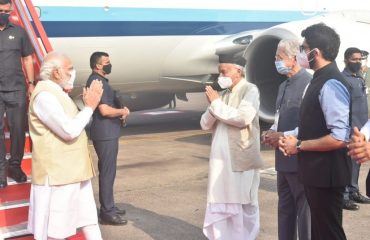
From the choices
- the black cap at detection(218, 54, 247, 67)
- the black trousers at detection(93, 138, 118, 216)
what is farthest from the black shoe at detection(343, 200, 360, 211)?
the black trousers at detection(93, 138, 118, 216)

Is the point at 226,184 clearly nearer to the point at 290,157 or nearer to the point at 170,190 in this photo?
the point at 290,157

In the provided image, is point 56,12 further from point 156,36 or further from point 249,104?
point 249,104

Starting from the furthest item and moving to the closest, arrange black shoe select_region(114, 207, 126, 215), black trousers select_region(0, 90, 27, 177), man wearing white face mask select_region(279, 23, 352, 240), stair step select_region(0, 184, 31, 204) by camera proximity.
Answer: black shoe select_region(114, 207, 126, 215) < black trousers select_region(0, 90, 27, 177) < stair step select_region(0, 184, 31, 204) < man wearing white face mask select_region(279, 23, 352, 240)

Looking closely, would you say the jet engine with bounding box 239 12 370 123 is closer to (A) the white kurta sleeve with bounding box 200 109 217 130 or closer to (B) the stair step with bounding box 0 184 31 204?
(A) the white kurta sleeve with bounding box 200 109 217 130

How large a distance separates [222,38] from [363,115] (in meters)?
4.17

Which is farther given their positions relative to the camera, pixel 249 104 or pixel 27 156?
pixel 27 156

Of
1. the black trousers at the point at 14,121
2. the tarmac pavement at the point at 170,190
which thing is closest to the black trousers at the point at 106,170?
the tarmac pavement at the point at 170,190

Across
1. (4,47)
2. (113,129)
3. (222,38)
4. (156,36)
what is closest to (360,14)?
(222,38)

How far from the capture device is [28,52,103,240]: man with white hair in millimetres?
3182

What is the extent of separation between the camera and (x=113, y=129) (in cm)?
465

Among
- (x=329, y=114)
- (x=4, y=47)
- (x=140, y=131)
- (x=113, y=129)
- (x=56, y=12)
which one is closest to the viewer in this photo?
(x=329, y=114)

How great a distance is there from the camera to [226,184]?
3.62m

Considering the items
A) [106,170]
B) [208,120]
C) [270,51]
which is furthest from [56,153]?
[270,51]

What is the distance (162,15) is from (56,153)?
531 cm
